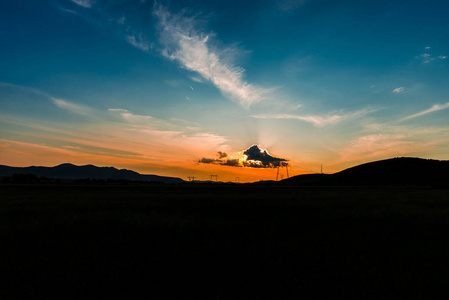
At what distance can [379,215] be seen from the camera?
82.1 ft

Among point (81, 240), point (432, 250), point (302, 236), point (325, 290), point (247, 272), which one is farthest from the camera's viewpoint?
point (302, 236)

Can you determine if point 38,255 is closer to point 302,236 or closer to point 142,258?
point 142,258

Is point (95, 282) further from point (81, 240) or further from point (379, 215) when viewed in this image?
point (379, 215)

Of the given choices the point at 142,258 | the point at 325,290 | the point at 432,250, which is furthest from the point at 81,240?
the point at 432,250

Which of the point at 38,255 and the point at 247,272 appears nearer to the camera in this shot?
the point at 247,272

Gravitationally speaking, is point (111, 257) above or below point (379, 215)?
below

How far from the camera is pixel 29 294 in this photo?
7930 millimetres

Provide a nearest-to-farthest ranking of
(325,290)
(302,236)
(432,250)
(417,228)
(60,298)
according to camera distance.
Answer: (60,298), (325,290), (432,250), (302,236), (417,228)

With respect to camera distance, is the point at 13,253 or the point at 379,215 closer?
the point at 13,253

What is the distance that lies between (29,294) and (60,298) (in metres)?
1.13

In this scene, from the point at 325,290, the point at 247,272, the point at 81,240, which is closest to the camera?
the point at 325,290

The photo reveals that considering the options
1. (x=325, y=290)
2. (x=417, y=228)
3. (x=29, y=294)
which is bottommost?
(x=29, y=294)

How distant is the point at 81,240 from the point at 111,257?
13.9 ft

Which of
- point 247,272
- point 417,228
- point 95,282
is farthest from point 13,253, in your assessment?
point 417,228
